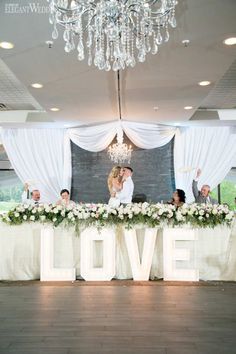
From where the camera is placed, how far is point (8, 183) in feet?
27.5

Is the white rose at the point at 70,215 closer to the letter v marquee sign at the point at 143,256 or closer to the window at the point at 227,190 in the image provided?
the letter v marquee sign at the point at 143,256

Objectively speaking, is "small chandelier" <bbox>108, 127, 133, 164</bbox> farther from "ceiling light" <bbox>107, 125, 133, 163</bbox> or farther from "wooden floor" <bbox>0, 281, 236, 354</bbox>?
"wooden floor" <bbox>0, 281, 236, 354</bbox>

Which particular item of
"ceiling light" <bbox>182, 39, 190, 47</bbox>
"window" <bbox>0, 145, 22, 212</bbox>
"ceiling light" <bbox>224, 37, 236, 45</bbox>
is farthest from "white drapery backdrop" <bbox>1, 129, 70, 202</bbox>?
"ceiling light" <bbox>224, 37, 236, 45</bbox>

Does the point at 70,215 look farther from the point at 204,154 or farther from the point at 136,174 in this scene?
the point at 204,154

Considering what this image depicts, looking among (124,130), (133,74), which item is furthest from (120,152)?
(133,74)

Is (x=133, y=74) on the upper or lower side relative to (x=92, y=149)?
upper

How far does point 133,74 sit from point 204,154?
3985 millimetres

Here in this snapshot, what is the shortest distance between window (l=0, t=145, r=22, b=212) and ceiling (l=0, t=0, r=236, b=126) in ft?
5.80

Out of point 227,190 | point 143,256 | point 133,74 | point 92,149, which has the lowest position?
point 143,256

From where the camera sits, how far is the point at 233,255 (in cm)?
446

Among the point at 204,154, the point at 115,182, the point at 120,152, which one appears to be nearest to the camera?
the point at 115,182

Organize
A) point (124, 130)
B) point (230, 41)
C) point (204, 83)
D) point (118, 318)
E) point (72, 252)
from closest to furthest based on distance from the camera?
point (118, 318)
point (230, 41)
point (72, 252)
point (204, 83)
point (124, 130)

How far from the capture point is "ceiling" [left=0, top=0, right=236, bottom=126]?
319 centimetres

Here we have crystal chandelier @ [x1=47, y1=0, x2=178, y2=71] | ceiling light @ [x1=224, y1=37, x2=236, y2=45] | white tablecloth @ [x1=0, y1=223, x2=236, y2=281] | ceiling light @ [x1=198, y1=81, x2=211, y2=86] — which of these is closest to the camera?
crystal chandelier @ [x1=47, y1=0, x2=178, y2=71]
